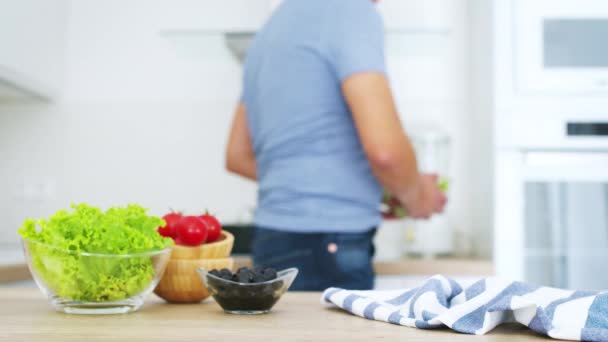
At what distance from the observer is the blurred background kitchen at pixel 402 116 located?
2.13 m

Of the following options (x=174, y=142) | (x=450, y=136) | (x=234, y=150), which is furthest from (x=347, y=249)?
(x=174, y=142)

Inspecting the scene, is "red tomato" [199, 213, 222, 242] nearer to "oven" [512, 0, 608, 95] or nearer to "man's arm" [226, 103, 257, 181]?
"man's arm" [226, 103, 257, 181]

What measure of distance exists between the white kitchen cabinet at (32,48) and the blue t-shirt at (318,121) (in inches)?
42.5

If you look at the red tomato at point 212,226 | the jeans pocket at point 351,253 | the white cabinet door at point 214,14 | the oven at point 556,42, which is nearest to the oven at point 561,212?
the oven at point 556,42

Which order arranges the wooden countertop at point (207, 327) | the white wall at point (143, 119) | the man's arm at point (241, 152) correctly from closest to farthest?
the wooden countertop at point (207, 327), the man's arm at point (241, 152), the white wall at point (143, 119)

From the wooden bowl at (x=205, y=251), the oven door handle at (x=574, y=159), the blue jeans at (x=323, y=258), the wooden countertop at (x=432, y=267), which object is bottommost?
the wooden countertop at (x=432, y=267)

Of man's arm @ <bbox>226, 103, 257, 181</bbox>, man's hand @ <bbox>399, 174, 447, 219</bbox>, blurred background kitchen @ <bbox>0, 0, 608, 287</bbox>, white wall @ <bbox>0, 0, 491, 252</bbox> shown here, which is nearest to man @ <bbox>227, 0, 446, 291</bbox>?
man's hand @ <bbox>399, 174, 447, 219</bbox>

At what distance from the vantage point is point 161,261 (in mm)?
836

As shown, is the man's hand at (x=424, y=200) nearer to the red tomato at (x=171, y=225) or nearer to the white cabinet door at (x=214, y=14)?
the red tomato at (x=171, y=225)

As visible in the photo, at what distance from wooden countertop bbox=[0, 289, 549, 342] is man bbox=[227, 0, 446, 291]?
52 cm

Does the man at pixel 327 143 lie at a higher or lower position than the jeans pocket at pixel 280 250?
higher

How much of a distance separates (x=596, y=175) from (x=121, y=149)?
1636 mm

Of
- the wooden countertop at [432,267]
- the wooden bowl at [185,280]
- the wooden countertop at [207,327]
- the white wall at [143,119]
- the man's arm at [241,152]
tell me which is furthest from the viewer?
the white wall at [143,119]

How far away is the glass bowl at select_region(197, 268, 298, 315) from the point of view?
32.3 inches
